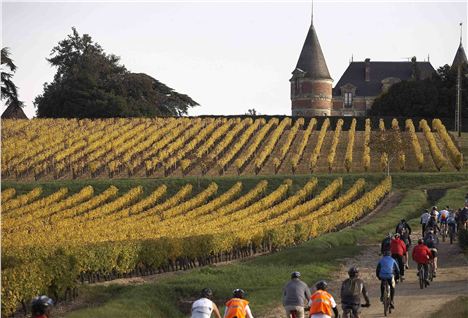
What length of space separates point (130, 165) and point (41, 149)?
9.00m

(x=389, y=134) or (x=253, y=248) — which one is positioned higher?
(x=389, y=134)

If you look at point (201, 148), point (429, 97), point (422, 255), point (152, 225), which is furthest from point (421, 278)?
point (429, 97)

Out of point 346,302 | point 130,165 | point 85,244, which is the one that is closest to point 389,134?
point 130,165

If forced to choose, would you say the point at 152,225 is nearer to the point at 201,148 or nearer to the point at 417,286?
the point at 417,286

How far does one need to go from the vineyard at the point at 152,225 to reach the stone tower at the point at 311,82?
6787 cm

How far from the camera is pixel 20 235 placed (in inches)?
1353

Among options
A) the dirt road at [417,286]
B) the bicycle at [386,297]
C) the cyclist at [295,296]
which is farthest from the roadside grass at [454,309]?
the cyclist at [295,296]

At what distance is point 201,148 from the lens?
72.6 meters

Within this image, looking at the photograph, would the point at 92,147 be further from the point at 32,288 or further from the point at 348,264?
the point at 32,288

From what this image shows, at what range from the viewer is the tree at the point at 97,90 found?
9781cm

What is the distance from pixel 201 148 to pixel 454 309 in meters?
54.2

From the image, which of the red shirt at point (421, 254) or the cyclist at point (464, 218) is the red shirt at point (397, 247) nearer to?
the red shirt at point (421, 254)

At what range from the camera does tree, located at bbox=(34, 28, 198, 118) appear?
97.8 meters

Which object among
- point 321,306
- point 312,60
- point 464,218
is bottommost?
point 464,218
